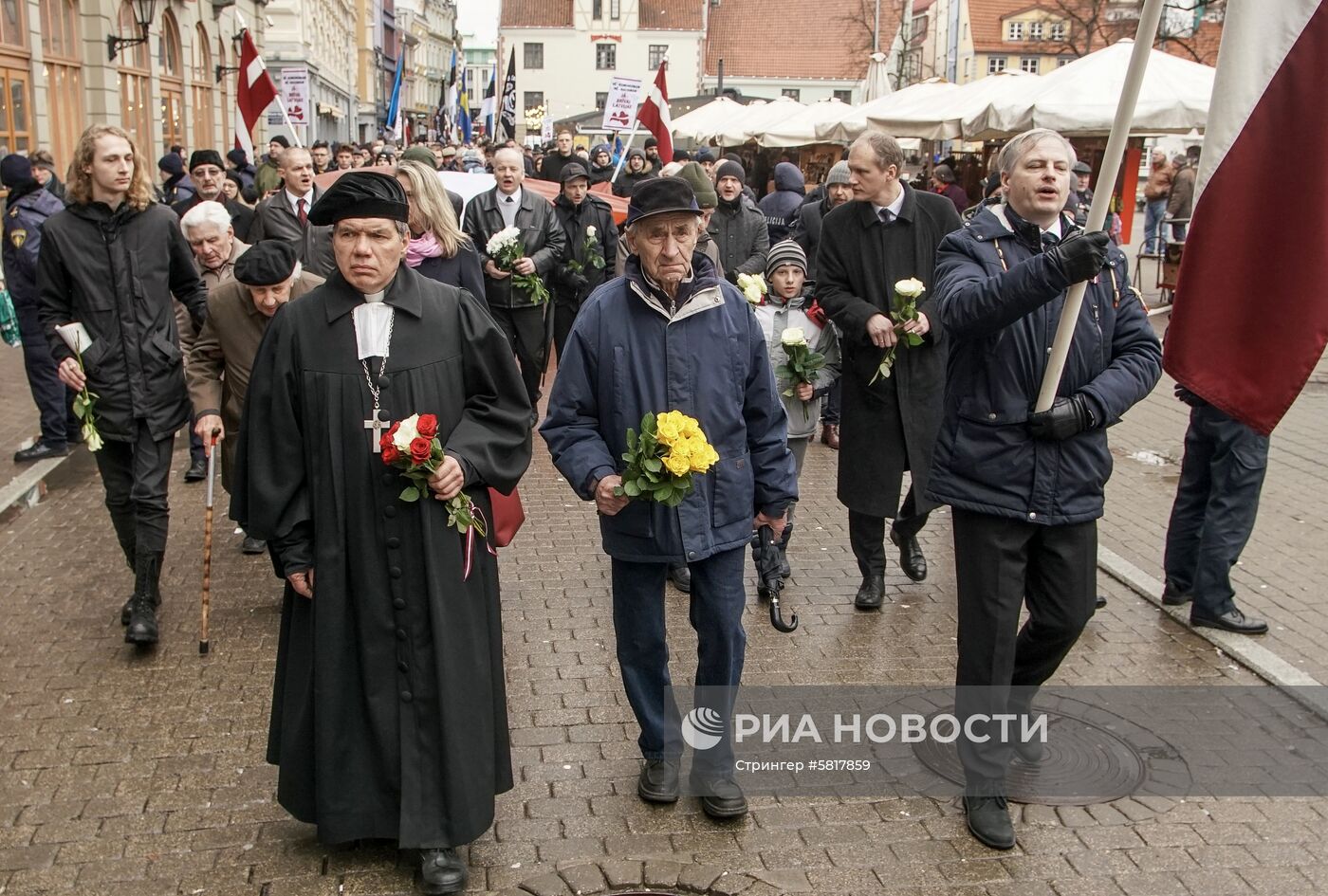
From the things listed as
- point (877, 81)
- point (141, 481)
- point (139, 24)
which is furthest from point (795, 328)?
point (877, 81)

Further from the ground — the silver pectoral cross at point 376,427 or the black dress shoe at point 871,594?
the silver pectoral cross at point 376,427

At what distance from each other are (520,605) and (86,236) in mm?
2720

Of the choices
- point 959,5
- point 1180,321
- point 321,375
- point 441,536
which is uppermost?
point 959,5

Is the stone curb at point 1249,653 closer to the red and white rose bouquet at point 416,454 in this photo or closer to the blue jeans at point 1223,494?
the blue jeans at point 1223,494

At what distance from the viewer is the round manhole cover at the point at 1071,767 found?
4.71 m

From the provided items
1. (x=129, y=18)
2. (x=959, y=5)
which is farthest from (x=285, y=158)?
(x=959, y=5)

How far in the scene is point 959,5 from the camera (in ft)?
229

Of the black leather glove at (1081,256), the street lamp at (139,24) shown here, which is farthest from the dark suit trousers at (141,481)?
the street lamp at (139,24)

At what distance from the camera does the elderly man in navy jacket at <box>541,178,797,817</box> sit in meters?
4.34

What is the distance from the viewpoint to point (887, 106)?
2017cm

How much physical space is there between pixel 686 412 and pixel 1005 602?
4.18ft

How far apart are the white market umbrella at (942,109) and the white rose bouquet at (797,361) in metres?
11.0

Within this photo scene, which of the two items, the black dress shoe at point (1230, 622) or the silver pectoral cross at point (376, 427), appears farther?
the black dress shoe at point (1230, 622)

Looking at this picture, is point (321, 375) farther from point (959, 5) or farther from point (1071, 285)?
point (959, 5)
